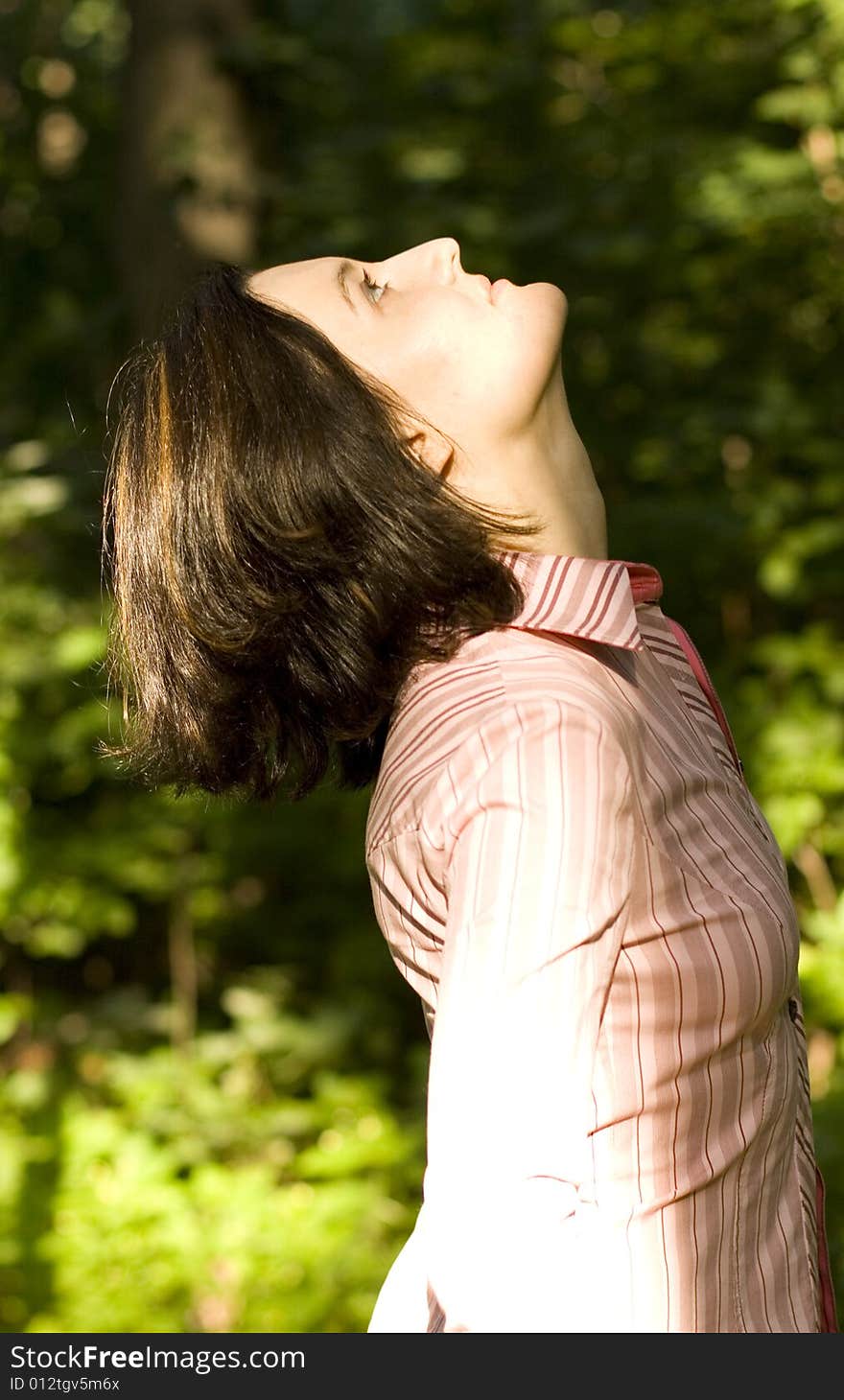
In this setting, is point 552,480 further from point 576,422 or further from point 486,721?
point 576,422

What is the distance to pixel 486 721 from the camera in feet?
4.07

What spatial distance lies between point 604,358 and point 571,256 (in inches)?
14.7

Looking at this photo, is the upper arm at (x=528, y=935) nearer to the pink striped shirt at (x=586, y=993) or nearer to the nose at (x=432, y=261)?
the pink striped shirt at (x=586, y=993)

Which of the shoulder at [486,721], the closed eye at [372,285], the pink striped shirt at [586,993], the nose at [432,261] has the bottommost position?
the pink striped shirt at [586,993]

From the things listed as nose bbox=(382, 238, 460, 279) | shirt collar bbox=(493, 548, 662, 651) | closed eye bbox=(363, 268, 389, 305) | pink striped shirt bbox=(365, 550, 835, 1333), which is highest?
nose bbox=(382, 238, 460, 279)

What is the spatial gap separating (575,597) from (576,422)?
10.2 ft

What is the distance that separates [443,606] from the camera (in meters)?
1.44

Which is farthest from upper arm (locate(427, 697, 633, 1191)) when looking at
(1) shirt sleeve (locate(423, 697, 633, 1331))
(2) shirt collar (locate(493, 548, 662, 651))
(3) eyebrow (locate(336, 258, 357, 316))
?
(3) eyebrow (locate(336, 258, 357, 316))

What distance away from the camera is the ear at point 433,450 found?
1479mm

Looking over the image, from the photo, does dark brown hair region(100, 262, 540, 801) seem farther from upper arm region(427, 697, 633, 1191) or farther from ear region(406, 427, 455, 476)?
upper arm region(427, 697, 633, 1191)

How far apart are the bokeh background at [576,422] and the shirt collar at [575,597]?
106 inches

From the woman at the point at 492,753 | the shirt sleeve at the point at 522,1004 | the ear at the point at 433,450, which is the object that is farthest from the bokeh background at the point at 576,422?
the shirt sleeve at the point at 522,1004

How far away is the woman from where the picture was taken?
3.77ft
